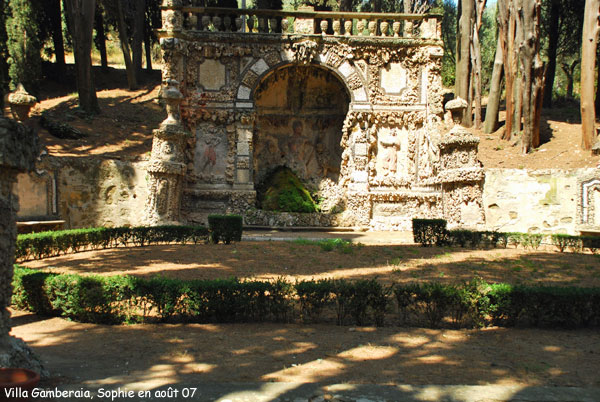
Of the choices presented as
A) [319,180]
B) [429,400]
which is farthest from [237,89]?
[429,400]

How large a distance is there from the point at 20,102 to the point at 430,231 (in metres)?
10.5

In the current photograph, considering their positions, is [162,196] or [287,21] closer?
[162,196]

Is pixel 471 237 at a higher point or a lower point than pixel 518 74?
lower

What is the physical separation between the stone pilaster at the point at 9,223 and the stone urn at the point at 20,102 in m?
8.03

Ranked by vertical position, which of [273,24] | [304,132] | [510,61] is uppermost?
[273,24]

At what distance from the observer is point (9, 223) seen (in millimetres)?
A: 4125

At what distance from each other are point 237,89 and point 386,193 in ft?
22.1

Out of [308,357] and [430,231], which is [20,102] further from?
[430,231]

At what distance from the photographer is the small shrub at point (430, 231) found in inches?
486

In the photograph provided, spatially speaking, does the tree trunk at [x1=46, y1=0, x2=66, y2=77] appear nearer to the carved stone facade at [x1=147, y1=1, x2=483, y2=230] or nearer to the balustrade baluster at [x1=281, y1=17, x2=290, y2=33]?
the carved stone facade at [x1=147, y1=1, x2=483, y2=230]

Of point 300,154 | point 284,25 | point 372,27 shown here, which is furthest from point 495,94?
point 284,25

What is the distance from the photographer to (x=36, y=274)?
637 centimetres

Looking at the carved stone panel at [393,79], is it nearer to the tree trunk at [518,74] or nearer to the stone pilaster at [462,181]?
the stone pilaster at [462,181]

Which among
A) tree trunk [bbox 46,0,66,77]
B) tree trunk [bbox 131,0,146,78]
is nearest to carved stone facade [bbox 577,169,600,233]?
tree trunk [bbox 131,0,146,78]
